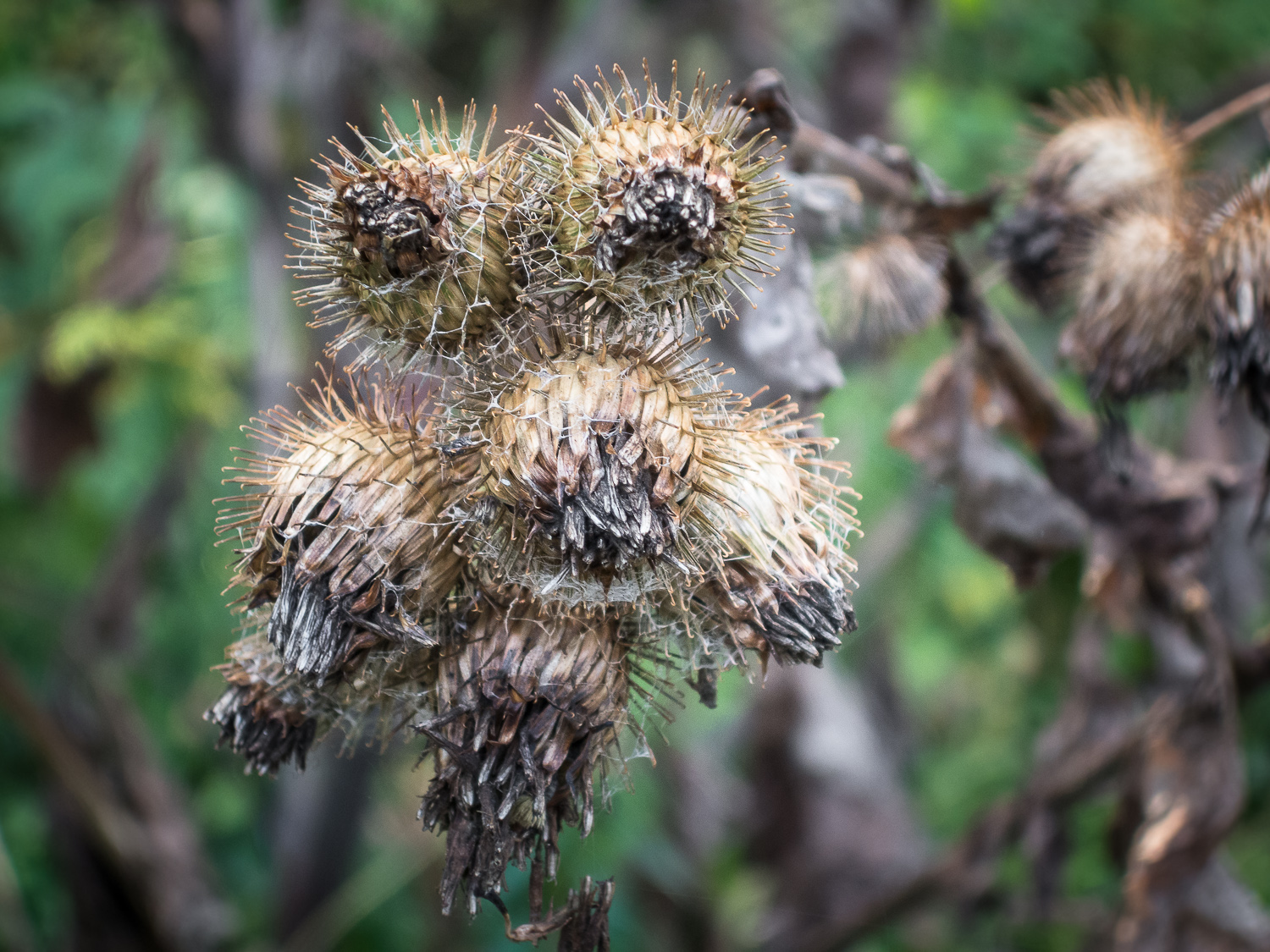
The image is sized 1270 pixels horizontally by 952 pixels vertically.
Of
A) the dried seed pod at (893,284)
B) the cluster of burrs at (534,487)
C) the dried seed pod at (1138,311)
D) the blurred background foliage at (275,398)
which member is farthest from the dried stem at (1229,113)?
the cluster of burrs at (534,487)

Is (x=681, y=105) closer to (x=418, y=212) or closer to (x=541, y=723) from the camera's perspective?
(x=418, y=212)

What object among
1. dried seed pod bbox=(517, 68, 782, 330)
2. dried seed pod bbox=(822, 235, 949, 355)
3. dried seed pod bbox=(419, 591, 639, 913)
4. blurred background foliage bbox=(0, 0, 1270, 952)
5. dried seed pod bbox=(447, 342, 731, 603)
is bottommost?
dried seed pod bbox=(419, 591, 639, 913)

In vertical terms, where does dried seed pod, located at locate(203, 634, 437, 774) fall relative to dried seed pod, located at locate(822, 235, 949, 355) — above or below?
below

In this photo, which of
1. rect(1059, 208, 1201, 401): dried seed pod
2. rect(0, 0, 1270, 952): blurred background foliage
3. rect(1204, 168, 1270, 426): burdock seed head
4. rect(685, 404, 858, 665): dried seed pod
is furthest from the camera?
rect(0, 0, 1270, 952): blurred background foliage

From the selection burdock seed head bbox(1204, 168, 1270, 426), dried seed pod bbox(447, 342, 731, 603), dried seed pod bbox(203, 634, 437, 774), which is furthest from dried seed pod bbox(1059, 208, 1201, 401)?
dried seed pod bbox(203, 634, 437, 774)

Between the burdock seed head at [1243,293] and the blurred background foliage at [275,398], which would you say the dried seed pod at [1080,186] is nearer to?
the burdock seed head at [1243,293]

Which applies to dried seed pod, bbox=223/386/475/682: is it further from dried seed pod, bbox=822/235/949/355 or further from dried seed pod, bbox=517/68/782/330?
dried seed pod, bbox=822/235/949/355

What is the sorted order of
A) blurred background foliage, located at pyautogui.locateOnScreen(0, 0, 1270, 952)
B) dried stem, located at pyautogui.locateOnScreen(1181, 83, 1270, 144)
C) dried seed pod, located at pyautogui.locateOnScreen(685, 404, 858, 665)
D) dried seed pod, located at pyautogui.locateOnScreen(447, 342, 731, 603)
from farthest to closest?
blurred background foliage, located at pyautogui.locateOnScreen(0, 0, 1270, 952), dried stem, located at pyautogui.locateOnScreen(1181, 83, 1270, 144), dried seed pod, located at pyautogui.locateOnScreen(685, 404, 858, 665), dried seed pod, located at pyautogui.locateOnScreen(447, 342, 731, 603)
